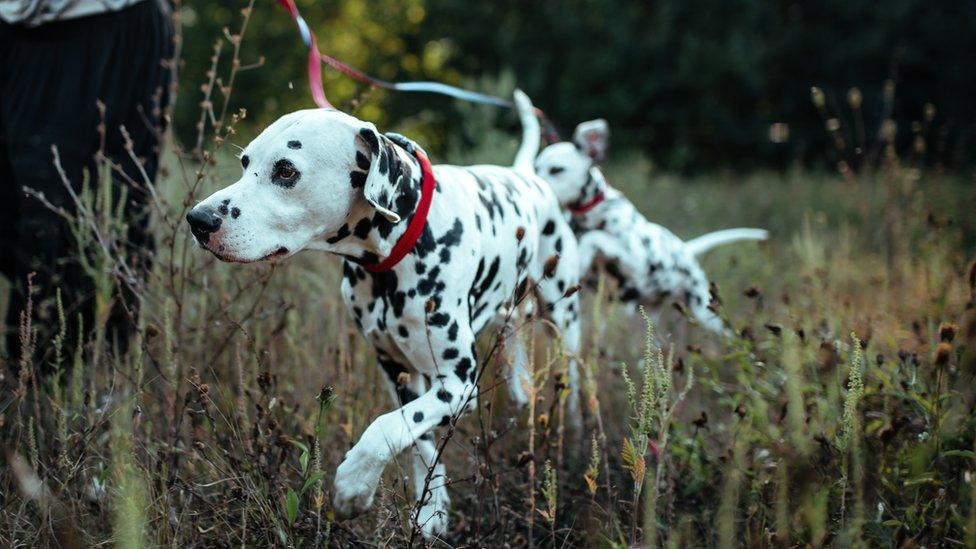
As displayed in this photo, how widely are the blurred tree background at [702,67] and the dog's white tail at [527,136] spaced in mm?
10659

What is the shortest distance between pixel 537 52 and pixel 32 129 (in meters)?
14.9

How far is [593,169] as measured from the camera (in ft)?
16.4

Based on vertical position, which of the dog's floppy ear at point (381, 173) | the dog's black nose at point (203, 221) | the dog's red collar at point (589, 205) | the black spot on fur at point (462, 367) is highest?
the dog's floppy ear at point (381, 173)

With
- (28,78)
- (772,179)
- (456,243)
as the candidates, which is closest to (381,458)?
(456,243)

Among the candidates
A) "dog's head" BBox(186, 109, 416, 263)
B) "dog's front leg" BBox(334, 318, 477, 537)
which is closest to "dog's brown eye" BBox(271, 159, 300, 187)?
"dog's head" BBox(186, 109, 416, 263)

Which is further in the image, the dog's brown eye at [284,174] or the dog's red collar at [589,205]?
the dog's red collar at [589,205]

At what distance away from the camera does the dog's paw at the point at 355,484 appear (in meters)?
2.59

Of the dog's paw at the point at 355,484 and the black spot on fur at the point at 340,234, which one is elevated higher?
the black spot on fur at the point at 340,234

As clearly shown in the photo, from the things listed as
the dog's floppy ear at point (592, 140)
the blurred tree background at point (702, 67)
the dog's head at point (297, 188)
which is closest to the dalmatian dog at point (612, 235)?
the dog's floppy ear at point (592, 140)

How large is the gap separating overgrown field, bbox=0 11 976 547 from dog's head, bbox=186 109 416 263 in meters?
0.30

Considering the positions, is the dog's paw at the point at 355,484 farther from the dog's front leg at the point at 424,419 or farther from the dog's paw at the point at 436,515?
the dog's paw at the point at 436,515

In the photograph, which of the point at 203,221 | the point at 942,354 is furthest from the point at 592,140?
the point at 203,221

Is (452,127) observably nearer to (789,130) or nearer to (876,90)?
(789,130)

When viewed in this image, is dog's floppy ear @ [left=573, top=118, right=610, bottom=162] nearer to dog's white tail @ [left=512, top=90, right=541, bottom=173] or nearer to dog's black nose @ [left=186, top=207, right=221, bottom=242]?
dog's white tail @ [left=512, top=90, right=541, bottom=173]
